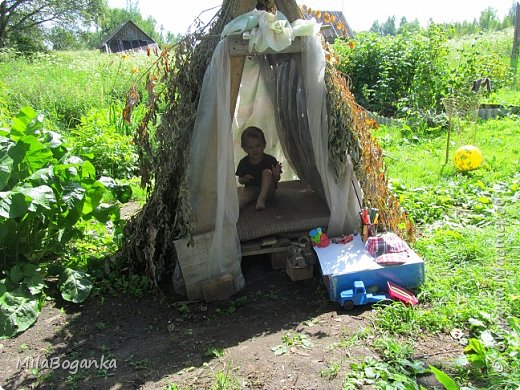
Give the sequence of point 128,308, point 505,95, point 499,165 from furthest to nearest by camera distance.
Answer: point 505,95, point 499,165, point 128,308

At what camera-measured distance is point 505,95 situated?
10.7 meters

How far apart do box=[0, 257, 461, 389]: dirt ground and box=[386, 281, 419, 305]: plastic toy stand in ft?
0.69

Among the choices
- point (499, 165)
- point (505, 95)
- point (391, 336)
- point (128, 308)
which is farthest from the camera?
point (505, 95)

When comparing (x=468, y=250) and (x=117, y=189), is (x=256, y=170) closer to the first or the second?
(x=117, y=189)

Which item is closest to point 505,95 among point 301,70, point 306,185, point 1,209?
point 306,185

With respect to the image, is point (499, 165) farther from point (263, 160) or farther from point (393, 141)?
point (263, 160)

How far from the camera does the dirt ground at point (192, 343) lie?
2.99 m

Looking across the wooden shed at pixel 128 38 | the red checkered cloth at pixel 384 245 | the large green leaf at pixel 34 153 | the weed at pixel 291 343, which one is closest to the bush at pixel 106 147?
the large green leaf at pixel 34 153

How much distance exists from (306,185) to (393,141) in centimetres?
355

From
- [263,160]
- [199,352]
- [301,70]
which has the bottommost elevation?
[199,352]

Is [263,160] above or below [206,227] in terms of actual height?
above

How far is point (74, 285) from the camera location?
13.0ft

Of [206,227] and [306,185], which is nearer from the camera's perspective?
[206,227]

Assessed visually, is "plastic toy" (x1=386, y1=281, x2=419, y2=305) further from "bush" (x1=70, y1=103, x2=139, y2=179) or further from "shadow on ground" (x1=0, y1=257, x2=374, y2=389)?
"bush" (x1=70, y1=103, x2=139, y2=179)
